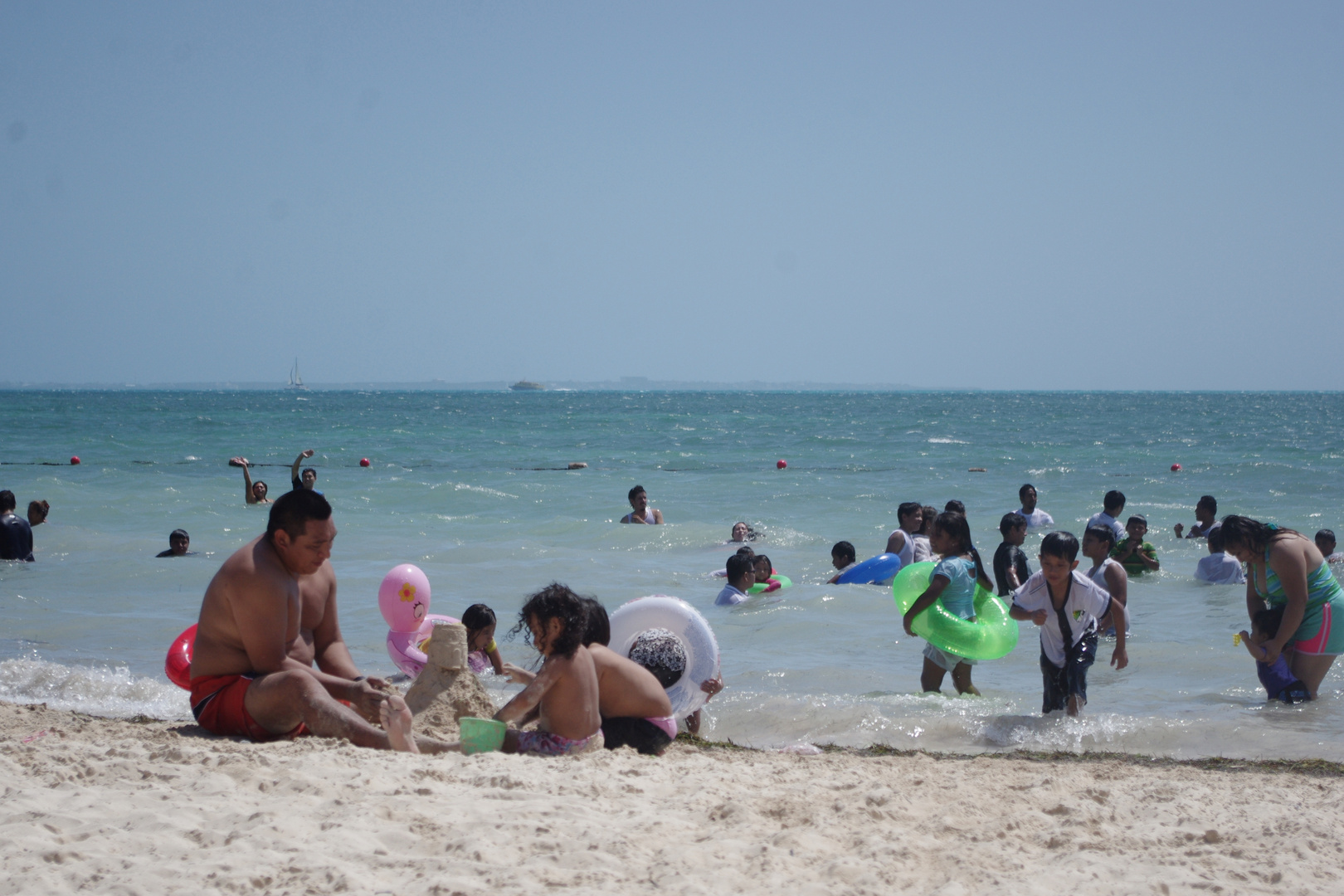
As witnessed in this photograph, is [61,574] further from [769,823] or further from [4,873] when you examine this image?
[769,823]

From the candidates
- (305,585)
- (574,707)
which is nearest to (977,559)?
(574,707)

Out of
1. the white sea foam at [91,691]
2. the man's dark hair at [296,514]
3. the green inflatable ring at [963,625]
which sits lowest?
the white sea foam at [91,691]

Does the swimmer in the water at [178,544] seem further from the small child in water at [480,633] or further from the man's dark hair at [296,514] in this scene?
the man's dark hair at [296,514]

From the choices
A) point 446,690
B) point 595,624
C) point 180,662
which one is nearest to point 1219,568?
point 595,624

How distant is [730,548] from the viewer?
1419 centimetres

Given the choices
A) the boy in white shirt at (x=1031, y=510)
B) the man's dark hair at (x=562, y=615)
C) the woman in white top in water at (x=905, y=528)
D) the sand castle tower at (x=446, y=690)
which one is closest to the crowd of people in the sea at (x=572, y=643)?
the man's dark hair at (x=562, y=615)

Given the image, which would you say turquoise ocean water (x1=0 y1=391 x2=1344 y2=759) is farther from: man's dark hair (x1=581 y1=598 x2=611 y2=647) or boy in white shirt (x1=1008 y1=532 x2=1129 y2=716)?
man's dark hair (x1=581 y1=598 x2=611 y2=647)

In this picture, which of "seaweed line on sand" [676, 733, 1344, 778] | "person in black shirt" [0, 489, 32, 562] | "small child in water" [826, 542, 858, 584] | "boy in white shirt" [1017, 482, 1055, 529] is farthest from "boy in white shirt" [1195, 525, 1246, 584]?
"person in black shirt" [0, 489, 32, 562]

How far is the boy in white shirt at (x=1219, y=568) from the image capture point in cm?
1113

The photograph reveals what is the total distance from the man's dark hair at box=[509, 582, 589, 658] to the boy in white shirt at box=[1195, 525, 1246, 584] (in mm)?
8605

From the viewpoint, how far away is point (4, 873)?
3.33 m

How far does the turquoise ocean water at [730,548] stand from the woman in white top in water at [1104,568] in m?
0.76

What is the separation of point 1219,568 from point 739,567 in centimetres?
523

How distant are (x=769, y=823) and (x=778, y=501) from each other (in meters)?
16.9
